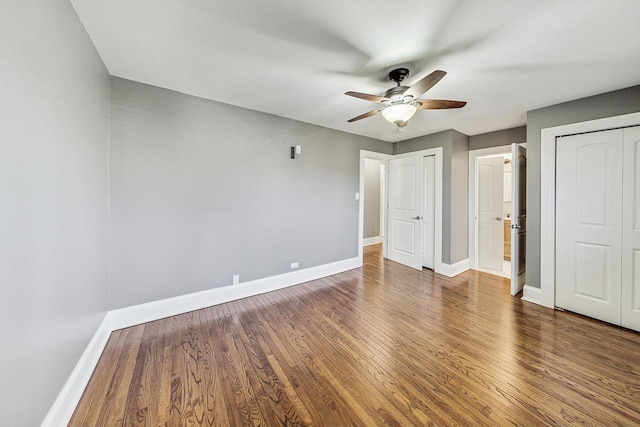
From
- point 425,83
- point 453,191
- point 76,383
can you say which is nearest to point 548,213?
point 453,191

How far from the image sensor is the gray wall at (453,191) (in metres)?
3.89

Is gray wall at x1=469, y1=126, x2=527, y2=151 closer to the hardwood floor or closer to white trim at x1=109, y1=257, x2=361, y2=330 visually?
the hardwood floor

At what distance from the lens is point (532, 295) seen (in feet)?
9.73

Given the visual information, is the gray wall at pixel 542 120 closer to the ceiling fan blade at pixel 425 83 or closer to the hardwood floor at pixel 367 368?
the hardwood floor at pixel 367 368

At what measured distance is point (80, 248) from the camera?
64.3 inches

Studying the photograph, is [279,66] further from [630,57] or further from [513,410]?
[513,410]

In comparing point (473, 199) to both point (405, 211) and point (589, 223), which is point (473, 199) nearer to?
point (405, 211)

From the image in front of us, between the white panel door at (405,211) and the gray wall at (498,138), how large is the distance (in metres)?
0.96

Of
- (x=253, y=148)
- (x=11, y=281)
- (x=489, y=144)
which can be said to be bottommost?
(x=11, y=281)

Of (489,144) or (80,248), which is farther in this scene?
(489,144)

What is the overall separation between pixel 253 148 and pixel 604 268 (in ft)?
14.1

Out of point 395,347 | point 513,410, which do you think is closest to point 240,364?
point 395,347

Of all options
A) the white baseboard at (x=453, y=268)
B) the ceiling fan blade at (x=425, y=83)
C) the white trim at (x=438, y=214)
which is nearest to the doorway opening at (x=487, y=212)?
the white baseboard at (x=453, y=268)

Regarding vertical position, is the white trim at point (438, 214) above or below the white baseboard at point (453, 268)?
above
